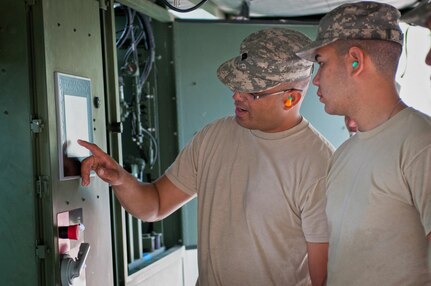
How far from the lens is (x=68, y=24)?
1.98m

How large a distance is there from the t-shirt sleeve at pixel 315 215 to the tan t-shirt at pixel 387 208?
26cm

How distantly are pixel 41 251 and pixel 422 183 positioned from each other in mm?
1143

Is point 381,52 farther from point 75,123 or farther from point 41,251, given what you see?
point 41,251

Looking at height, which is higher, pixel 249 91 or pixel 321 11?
pixel 321 11

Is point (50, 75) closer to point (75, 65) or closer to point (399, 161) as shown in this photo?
point (75, 65)

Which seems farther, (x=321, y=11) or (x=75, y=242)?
(x=321, y=11)

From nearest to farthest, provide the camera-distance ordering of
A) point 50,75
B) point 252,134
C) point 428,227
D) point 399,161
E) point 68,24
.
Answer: point 428,227
point 399,161
point 50,75
point 68,24
point 252,134

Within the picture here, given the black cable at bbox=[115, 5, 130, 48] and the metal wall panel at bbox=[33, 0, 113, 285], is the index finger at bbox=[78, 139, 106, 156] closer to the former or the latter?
the metal wall panel at bbox=[33, 0, 113, 285]

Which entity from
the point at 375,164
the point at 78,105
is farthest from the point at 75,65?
the point at 375,164

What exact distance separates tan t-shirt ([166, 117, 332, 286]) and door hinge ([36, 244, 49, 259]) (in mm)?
548

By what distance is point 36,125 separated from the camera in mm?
1812

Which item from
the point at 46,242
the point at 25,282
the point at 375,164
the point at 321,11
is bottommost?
the point at 25,282

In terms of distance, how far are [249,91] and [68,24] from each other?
64 cm

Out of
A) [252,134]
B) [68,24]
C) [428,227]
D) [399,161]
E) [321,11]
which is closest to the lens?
[428,227]
